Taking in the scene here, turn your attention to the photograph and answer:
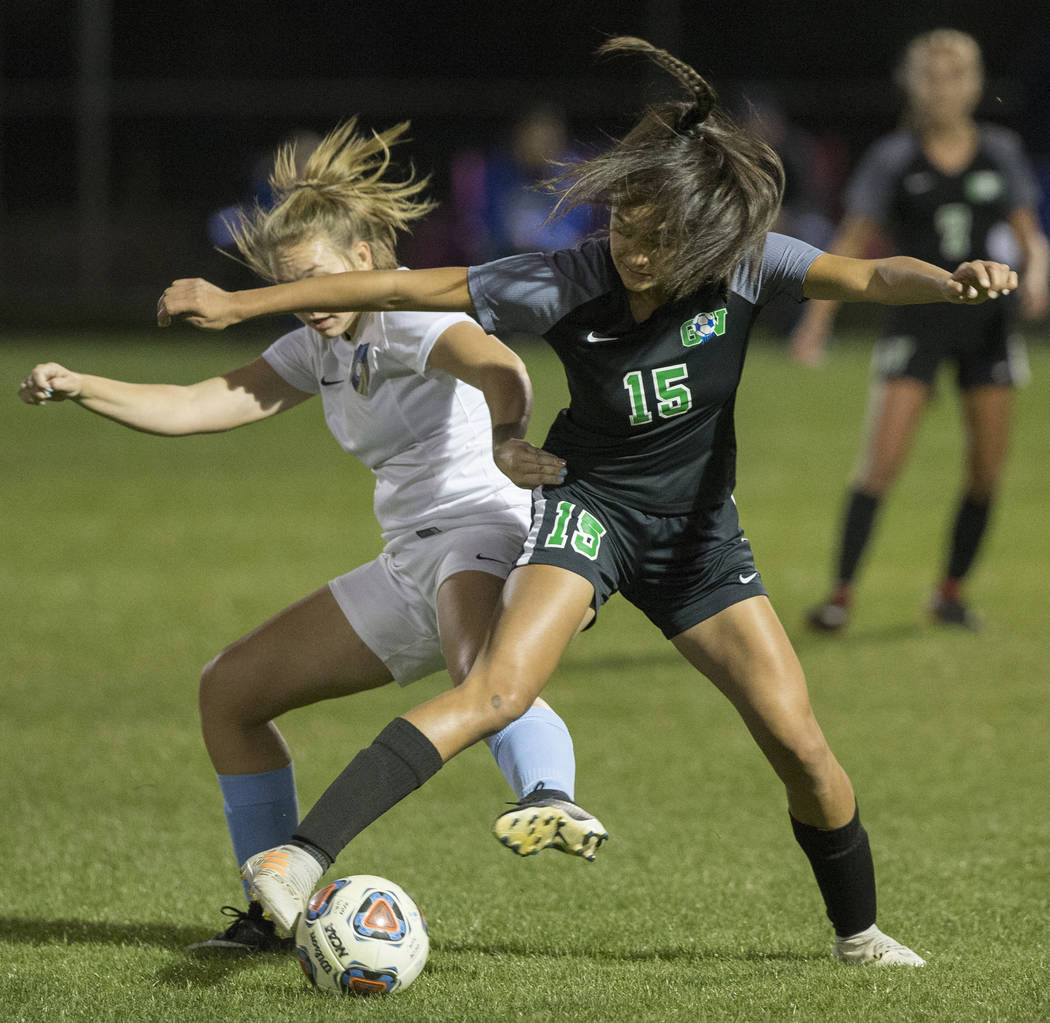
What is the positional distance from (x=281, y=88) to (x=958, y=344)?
666 inches

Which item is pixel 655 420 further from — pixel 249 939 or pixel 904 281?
pixel 249 939

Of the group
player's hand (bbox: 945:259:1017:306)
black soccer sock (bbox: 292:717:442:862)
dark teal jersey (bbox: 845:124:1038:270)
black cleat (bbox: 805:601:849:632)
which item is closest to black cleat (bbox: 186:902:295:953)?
black soccer sock (bbox: 292:717:442:862)

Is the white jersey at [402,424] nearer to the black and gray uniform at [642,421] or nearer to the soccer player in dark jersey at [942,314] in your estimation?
the black and gray uniform at [642,421]

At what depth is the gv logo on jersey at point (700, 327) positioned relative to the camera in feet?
11.5

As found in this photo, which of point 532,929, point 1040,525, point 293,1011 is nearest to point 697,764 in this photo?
point 532,929

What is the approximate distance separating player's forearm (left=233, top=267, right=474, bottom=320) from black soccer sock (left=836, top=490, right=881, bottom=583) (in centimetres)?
471

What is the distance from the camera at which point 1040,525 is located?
1060 cm

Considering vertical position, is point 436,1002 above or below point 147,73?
below

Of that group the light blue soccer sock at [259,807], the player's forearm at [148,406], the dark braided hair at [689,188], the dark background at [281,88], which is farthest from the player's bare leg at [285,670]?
the dark background at [281,88]

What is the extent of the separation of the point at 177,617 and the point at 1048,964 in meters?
5.49

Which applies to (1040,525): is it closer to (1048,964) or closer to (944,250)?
(944,250)

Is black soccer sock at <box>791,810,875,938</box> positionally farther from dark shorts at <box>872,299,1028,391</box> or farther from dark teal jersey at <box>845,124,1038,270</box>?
dark teal jersey at <box>845,124,1038,270</box>

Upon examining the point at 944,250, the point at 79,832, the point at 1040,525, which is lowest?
the point at 1040,525

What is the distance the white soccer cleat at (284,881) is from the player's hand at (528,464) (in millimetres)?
936
